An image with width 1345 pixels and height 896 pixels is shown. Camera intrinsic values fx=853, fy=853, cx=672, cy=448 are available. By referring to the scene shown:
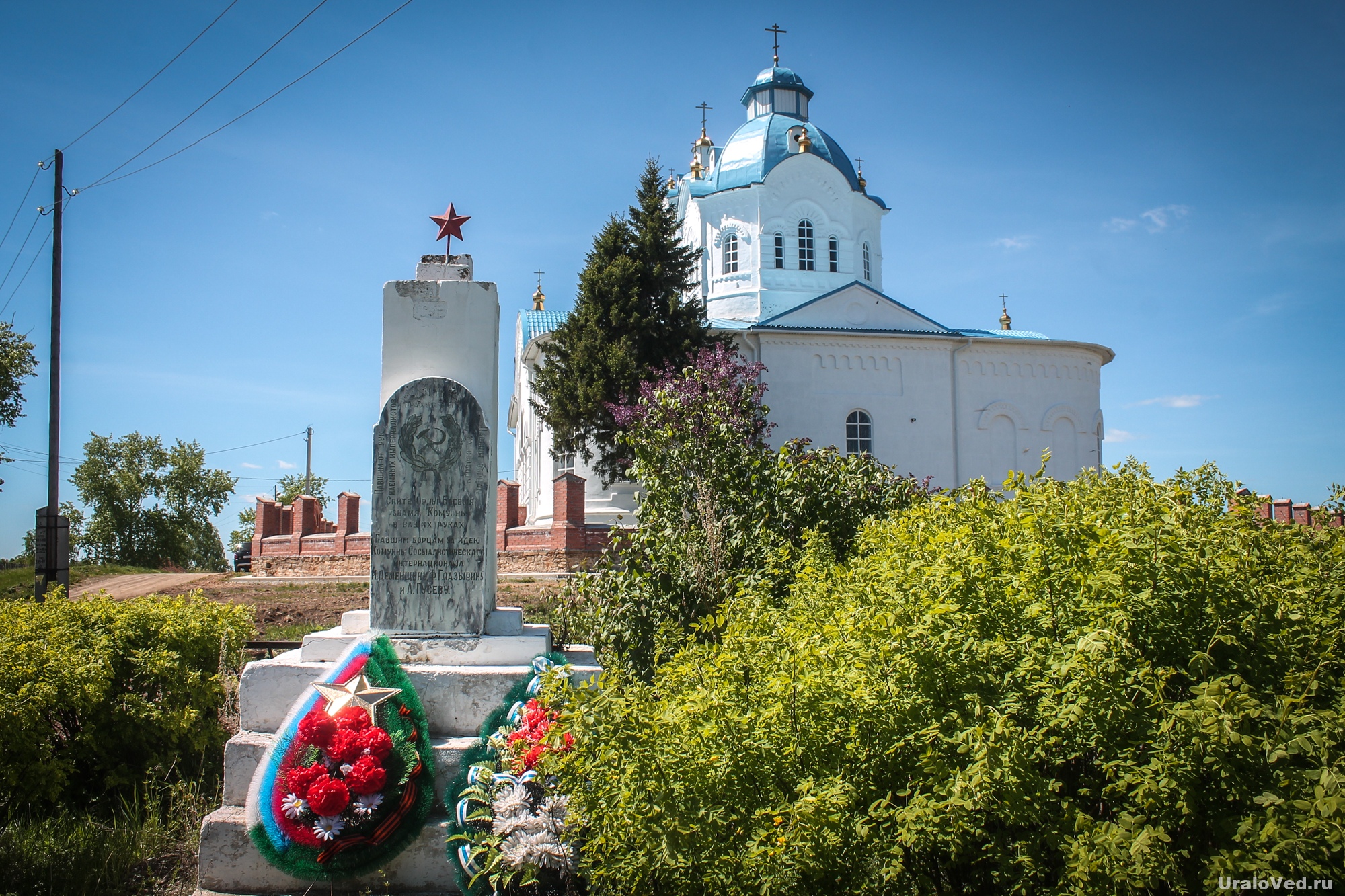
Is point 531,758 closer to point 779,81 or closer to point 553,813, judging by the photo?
point 553,813

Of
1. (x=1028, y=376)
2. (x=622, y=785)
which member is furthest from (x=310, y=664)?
(x=1028, y=376)

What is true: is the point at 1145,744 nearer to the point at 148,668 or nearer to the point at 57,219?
the point at 148,668

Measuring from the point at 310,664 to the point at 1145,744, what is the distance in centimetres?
445

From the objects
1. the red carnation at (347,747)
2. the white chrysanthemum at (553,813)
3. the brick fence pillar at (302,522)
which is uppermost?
the brick fence pillar at (302,522)

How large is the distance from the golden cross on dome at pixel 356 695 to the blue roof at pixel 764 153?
21936 mm

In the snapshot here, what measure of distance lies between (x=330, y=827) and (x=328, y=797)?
158mm

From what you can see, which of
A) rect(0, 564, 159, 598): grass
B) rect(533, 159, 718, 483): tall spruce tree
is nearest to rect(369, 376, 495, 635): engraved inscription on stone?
rect(533, 159, 718, 483): tall spruce tree

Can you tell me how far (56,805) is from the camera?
4980mm

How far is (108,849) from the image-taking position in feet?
14.9

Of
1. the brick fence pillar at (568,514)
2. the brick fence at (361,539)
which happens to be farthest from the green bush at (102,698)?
the brick fence pillar at (568,514)

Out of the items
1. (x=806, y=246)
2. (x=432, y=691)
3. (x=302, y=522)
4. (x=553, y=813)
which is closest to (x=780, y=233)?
(x=806, y=246)

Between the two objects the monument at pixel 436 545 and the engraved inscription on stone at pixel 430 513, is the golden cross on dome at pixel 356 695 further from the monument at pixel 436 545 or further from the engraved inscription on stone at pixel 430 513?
the engraved inscription on stone at pixel 430 513

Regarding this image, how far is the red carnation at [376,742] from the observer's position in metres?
4.51

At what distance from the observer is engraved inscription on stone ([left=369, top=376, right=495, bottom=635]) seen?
528 centimetres
